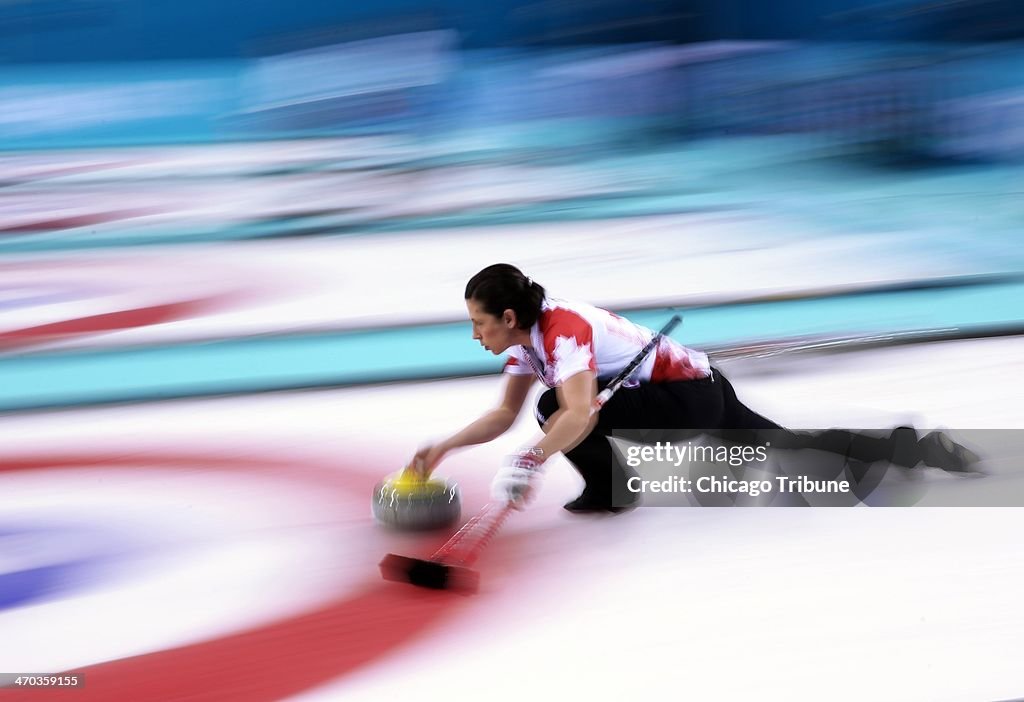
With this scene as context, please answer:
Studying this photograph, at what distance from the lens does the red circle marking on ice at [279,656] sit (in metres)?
2.05

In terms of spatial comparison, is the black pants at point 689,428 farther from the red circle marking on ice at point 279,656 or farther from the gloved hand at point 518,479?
the red circle marking on ice at point 279,656

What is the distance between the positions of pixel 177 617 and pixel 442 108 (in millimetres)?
6406

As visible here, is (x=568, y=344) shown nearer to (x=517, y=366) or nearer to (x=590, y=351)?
(x=590, y=351)

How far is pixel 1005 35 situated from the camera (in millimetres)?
8617

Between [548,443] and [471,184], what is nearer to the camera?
[548,443]

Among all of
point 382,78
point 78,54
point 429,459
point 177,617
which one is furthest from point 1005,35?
point 177,617

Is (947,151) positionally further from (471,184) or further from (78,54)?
(78,54)

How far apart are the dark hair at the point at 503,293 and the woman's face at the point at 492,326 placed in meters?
0.01

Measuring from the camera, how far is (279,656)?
2.18m

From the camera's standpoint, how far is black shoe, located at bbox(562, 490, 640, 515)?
2904 millimetres

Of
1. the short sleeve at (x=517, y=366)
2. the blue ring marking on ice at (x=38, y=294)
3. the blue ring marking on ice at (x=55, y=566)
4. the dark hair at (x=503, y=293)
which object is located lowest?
the blue ring marking on ice at (x=55, y=566)

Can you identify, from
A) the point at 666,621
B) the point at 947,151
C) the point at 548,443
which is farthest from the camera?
the point at 947,151

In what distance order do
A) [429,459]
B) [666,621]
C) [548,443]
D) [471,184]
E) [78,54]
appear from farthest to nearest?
[471,184]
[78,54]
[429,459]
[548,443]
[666,621]

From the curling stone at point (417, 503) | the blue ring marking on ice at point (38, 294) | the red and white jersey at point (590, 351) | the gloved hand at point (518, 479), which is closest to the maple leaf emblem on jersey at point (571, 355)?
the red and white jersey at point (590, 351)
